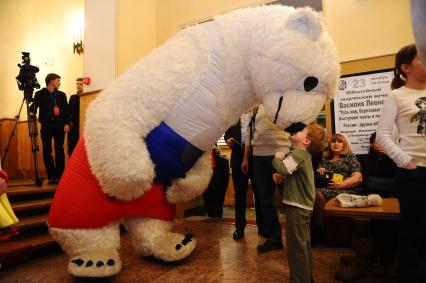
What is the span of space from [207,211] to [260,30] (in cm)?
274

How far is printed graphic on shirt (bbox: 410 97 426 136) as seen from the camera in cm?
153

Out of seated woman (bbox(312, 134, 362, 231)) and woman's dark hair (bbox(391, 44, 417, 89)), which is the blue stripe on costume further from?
seated woman (bbox(312, 134, 362, 231))

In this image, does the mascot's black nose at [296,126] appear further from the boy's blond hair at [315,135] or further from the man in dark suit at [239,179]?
the man in dark suit at [239,179]

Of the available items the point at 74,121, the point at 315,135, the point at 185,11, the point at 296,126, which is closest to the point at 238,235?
the point at 315,135

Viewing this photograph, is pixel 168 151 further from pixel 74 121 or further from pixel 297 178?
pixel 74 121

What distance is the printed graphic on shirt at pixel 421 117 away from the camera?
60.4 inches

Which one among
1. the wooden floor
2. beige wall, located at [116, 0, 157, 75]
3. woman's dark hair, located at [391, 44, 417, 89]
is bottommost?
the wooden floor

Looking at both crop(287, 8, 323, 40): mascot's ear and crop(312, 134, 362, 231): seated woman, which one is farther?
crop(312, 134, 362, 231): seated woman

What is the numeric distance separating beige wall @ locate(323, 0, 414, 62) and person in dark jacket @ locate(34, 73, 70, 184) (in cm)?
348

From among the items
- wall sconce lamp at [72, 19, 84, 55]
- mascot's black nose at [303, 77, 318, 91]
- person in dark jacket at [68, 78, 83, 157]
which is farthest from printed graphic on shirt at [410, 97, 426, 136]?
wall sconce lamp at [72, 19, 84, 55]

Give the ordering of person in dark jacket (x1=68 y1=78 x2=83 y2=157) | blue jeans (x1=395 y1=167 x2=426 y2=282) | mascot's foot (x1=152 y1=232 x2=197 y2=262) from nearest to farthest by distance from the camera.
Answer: blue jeans (x1=395 y1=167 x2=426 y2=282) → mascot's foot (x1=152 y1=232 x2=197 y2=262) → person in dark jacket (x1=68 y1=78 x2=83 y2=157)

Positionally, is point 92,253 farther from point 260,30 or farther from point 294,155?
point 260,30

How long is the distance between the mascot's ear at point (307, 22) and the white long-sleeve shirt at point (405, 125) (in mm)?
587

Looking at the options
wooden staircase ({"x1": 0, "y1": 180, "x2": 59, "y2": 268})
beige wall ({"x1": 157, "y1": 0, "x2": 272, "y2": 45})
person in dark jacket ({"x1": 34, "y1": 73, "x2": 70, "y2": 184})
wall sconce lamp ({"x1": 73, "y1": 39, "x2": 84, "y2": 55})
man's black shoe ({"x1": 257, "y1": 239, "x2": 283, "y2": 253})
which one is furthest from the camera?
wall sconce lamp ({"x1": 73, "y1": 39, "x2": 84, "y2": 55})
